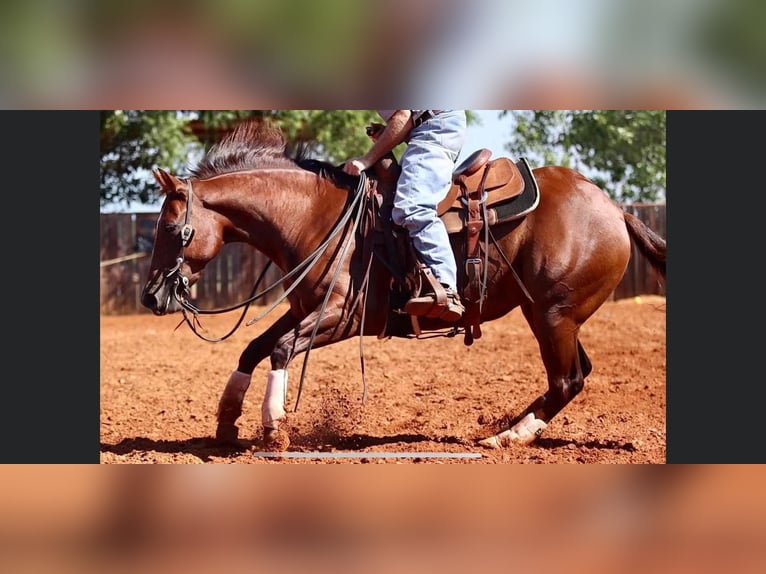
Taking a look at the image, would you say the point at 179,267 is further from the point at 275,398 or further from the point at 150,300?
the point at 275,398

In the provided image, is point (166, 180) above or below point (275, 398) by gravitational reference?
above

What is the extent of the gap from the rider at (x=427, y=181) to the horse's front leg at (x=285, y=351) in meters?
0.50

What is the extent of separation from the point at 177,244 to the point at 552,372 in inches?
108

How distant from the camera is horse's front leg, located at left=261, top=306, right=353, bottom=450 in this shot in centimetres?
A: 599

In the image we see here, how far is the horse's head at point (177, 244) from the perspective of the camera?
6.09m

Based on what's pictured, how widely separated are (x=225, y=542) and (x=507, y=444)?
3.19 m

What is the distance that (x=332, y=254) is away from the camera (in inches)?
247

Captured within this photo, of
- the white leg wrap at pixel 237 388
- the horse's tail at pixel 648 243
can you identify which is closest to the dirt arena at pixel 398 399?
the white leg wrap at pixel 237 388

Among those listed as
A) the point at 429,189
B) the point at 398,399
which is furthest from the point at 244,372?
the point at 398,399

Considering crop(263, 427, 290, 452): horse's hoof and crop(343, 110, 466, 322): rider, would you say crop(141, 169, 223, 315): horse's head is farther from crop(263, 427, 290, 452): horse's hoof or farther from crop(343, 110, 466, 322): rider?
crop(343, 110, 466, 322): rider

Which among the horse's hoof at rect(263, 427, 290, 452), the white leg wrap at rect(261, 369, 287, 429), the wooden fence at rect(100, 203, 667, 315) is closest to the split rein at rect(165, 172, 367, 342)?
the white leg wrap at rect(261, 369, 287, 429)
